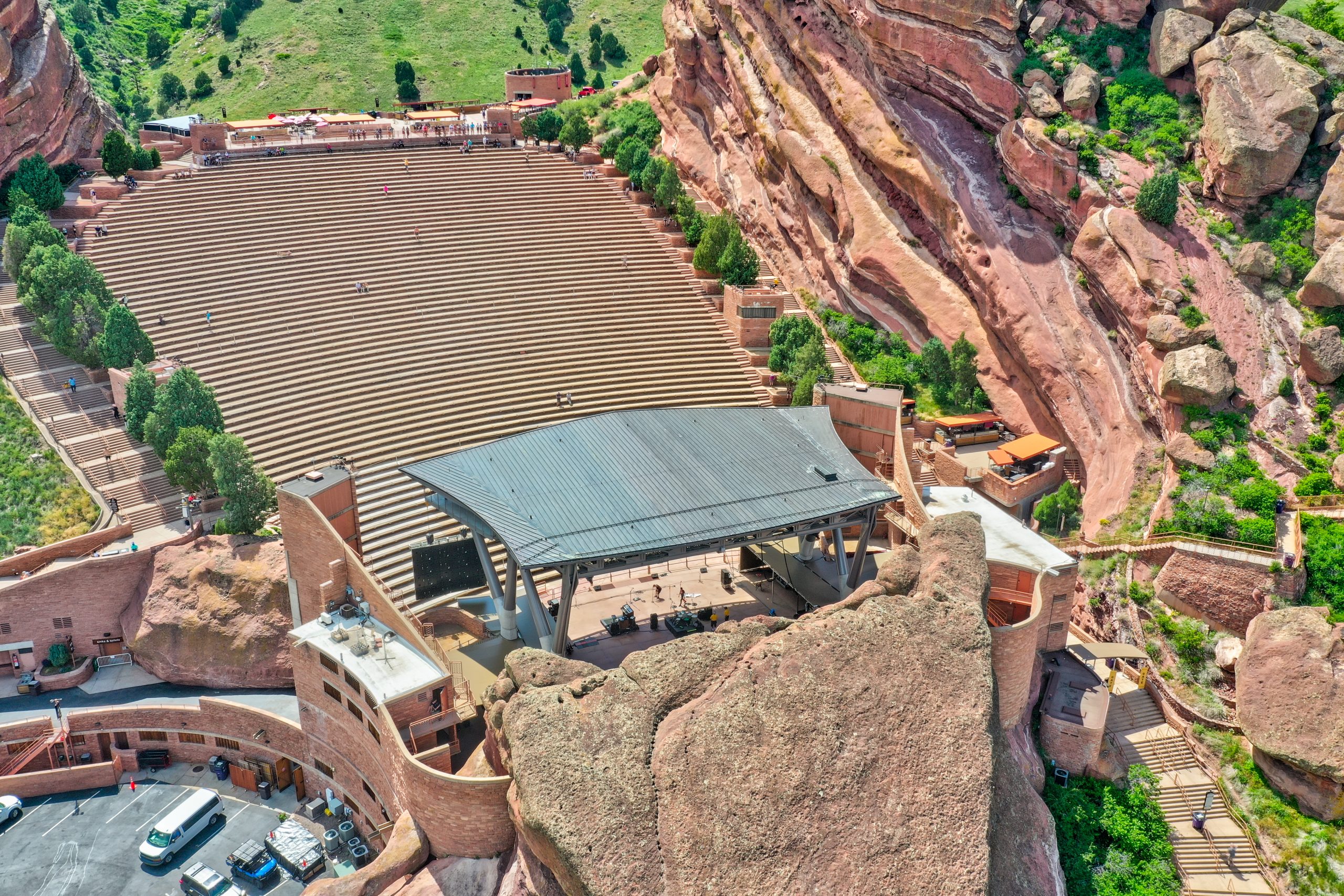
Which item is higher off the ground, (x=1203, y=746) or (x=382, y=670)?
(x=382, y=670)

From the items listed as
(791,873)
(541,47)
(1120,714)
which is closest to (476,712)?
(791,873)

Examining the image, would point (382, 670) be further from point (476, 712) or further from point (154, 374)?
point (154, 374)

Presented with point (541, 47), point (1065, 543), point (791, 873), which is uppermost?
point (541, 47)

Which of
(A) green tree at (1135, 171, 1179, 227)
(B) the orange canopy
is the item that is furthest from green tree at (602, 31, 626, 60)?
(A) green tree at (1135, 171, 1179, 227)

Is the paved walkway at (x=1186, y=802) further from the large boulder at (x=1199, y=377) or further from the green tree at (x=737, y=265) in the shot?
the green tree at (x=737, y=265)

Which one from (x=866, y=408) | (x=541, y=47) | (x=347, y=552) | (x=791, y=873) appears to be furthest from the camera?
(x=541, y=47)

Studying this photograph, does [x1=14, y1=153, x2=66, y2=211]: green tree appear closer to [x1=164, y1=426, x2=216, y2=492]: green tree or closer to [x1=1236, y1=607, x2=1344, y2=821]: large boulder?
[x1=164, y1=426, x2=216, y2=492]: green tree
